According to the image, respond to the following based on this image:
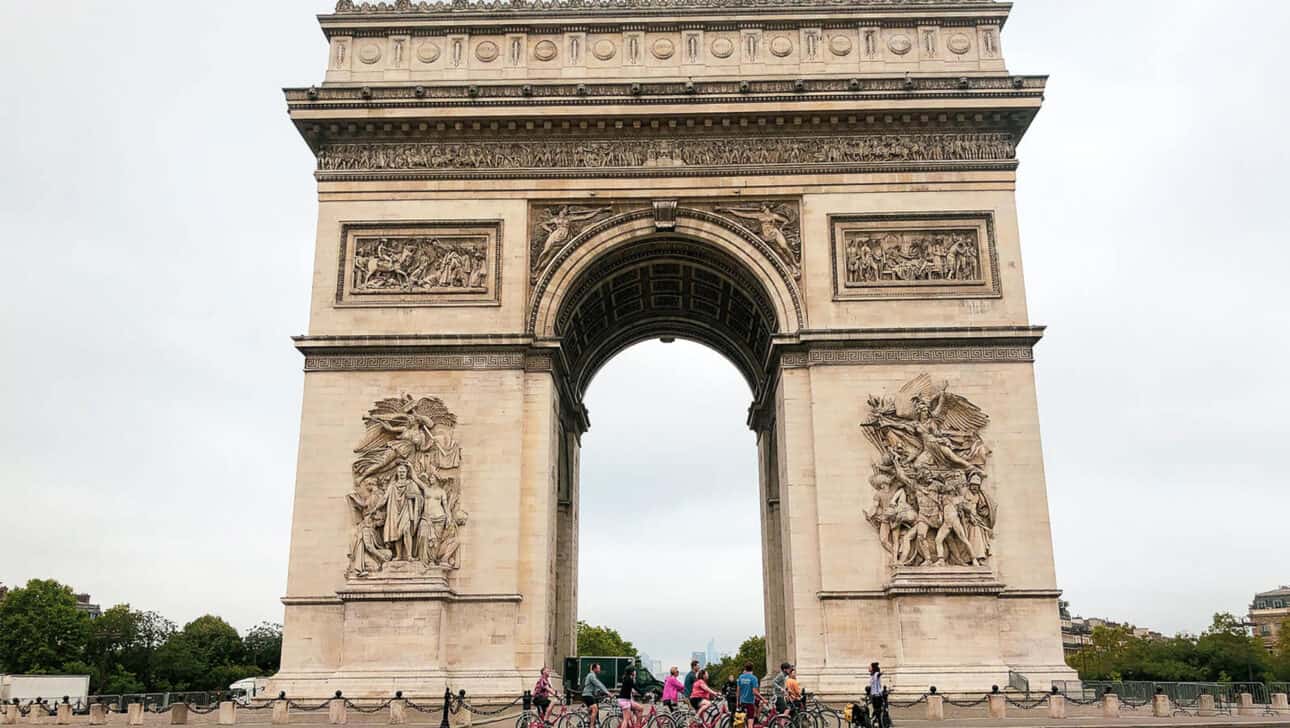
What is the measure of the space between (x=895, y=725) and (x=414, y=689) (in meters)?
9.75

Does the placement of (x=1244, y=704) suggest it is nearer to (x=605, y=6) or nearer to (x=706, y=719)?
(x=706, y=719)

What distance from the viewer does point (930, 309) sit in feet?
84.8

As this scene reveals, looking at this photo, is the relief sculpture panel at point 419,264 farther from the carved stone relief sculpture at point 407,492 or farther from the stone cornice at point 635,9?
the stone cornice at point 635,9

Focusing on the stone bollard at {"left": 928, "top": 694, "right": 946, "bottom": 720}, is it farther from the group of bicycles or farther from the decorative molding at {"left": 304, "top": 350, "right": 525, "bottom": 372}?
the decorative molding at {"left": 304, "top": 350, "right": 525, "bottom": 372}

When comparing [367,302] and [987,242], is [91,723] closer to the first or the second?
[367,302]

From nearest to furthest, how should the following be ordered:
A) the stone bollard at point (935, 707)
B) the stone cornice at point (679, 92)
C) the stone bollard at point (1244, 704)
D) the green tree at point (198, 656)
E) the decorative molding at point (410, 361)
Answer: the stone bollard at point (935, 707) → the stone bollard at point (1244, 704) → the decorative molding at point (410, 361) → the stone cornice at point (679, 92) → the green tree at point (198, 656)

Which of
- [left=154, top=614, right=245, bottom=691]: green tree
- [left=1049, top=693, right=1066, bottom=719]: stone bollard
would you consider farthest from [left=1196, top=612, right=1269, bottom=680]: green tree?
[left=154, top=614, right=245, bottom=691]: green tree

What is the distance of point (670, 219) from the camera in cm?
2684

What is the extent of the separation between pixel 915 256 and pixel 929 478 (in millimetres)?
5381

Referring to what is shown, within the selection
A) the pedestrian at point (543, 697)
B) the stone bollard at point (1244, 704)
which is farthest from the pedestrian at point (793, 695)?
the stone bollard at point (1244, 704)

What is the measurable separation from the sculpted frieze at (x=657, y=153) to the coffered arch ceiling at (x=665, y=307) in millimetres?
2069

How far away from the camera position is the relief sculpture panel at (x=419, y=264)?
2633cm

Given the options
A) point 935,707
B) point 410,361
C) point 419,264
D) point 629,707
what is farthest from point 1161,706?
point 419,264


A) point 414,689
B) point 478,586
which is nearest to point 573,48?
point 478,586
